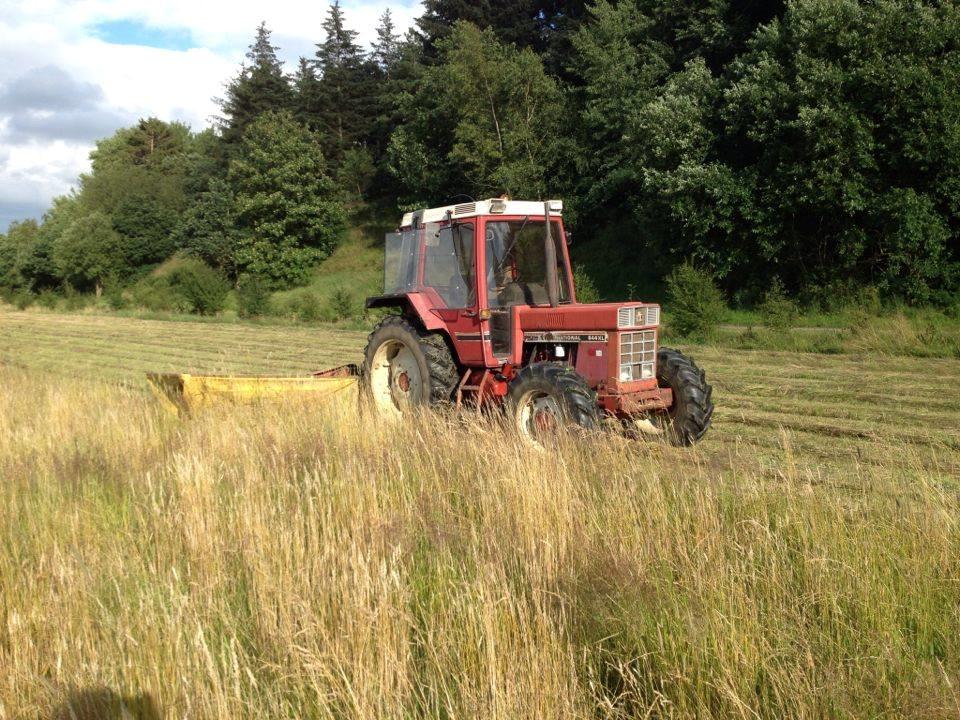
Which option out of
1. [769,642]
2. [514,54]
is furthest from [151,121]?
[769,642]

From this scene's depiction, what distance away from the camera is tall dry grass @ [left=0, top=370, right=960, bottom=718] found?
265 centimetres

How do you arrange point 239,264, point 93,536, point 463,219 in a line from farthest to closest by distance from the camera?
point 239,264 → point 463,219 → point 93,536

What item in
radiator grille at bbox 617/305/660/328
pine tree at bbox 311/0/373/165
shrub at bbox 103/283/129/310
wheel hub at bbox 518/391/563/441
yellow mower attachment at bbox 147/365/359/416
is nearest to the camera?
wheel hub at bbox 518/391/563/441

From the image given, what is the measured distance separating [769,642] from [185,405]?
6132 mm

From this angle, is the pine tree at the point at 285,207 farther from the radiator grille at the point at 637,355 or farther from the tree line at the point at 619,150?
the radiator grille at the point at 637,355

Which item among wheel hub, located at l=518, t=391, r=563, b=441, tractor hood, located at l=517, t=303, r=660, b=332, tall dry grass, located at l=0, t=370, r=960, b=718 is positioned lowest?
tall dry grass, located at l=0, t=370, r=960, b=718

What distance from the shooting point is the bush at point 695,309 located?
1570cm

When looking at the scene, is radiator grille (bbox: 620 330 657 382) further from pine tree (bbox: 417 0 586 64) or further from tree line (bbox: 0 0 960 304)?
pine tree (bbox: 417 0 586 64)

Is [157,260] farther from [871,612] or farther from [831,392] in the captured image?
[871,612]

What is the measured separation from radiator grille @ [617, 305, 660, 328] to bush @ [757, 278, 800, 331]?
8.73 meters

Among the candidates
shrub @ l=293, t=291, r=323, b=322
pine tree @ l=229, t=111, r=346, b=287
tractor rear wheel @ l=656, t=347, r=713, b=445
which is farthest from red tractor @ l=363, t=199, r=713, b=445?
pine tree @ l=229, t=111, r=346, b=287

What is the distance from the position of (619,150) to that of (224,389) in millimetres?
23060

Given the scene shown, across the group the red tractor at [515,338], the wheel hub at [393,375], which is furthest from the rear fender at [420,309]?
the wheel hub at [393,375]

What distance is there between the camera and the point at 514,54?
3319 cm
